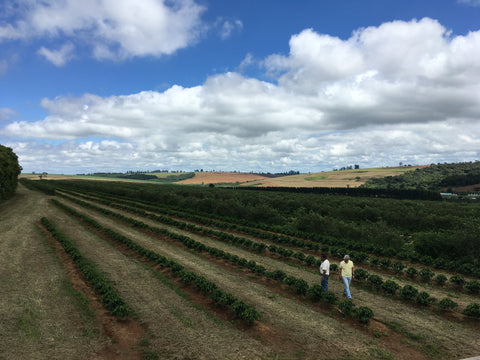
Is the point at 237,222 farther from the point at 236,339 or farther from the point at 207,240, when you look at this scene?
the point at 236,339

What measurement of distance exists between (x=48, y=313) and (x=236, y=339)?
909cm

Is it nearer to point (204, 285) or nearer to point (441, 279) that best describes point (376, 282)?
point (441, 279)

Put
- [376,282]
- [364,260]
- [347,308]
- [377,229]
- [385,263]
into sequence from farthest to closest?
[377,229], [364,260], [385,263], [376,282], [347,308]

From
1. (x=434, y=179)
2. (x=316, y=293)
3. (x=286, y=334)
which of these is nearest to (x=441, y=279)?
(x=316, y=293)

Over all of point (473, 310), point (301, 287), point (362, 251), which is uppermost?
point (301, 287)

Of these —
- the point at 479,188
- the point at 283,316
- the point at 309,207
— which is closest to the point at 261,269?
the point at 283,316

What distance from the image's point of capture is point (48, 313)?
12641mm

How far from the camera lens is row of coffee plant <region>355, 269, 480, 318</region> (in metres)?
12.9

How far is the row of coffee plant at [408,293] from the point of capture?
508 inches

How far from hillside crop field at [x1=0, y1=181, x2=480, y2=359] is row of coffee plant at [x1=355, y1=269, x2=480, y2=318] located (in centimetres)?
6

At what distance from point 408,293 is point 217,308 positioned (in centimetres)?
1058

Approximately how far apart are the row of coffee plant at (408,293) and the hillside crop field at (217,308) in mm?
62

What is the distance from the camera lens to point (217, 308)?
13.6m

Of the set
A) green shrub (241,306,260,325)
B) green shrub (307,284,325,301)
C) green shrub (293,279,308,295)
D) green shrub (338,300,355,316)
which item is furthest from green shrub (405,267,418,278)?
green shrub (241,306,260,325)
